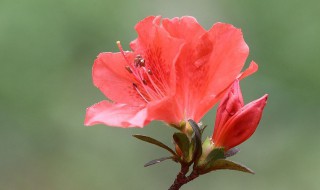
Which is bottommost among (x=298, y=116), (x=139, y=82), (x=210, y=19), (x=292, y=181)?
(x=292, y=181)

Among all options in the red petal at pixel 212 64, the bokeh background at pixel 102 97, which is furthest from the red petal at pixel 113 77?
the bokeh background at pixel 102 97

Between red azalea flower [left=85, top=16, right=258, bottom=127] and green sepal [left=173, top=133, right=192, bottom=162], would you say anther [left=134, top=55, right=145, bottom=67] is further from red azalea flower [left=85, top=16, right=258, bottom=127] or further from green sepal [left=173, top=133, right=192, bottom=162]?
green sepal [left=173, top=133, right=192, bottom=162]

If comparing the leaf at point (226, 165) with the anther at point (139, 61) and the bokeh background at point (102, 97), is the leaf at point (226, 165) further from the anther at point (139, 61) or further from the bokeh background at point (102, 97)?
the bokeh background at point (102, 97)

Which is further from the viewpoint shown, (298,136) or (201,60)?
(298,136)

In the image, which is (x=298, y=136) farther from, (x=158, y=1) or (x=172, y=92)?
(x=172, y=92)

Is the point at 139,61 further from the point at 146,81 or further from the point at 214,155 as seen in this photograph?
the point at 214,155

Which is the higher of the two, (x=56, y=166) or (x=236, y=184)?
(x=56, y=166)

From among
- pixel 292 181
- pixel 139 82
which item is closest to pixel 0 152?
pixel 292 181
